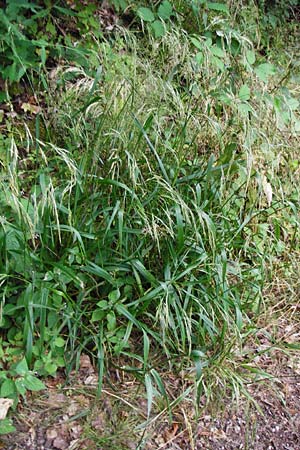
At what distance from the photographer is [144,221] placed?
2.62m

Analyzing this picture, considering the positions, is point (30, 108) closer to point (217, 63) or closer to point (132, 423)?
point (217, 63)

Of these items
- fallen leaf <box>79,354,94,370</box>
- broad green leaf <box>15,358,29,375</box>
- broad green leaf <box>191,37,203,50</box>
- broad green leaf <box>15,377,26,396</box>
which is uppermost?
broad green leaf <box>191,37,203,50</box>

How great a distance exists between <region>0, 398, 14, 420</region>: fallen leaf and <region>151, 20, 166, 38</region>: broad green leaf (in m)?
2.26

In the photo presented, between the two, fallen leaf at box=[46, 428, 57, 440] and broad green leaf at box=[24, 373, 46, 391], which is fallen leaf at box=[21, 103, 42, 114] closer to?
broad green leaf at box=[24, 373, 46, 391]

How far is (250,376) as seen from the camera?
266 cm

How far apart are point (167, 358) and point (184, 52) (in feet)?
5.56

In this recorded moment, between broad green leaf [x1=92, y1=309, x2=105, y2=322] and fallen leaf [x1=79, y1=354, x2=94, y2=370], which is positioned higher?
broad green leaf [x1=92, y1=309, x2=105, y2=322]

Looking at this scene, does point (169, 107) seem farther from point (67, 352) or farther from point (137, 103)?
point (67, 352)

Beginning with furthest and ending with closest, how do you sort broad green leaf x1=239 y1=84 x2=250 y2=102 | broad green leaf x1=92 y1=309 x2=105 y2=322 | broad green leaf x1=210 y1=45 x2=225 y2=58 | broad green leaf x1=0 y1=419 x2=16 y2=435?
1. broad green leaf x1=210 y1=45 x2=225 y2=58
2. broad green leaf x1=239 y1=84 x2=250 y2=102
3. broad green leaf x1=92 y1=309 x2=105 y2=322
4. broad green leaf x1=0 y1=419 x2=16 y2=435

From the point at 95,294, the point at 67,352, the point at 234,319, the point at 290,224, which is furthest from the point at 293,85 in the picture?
the point at 67,352

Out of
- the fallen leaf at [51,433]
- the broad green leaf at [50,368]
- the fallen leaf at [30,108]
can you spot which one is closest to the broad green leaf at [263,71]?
the fallen leaf at [30,108]

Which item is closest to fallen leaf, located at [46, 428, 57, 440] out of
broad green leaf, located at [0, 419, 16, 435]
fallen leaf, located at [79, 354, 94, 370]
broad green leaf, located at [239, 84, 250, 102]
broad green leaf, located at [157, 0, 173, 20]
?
broad green leaf, located at [0, 419, 16, 435]

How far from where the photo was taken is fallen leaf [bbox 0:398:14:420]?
7.18 ft

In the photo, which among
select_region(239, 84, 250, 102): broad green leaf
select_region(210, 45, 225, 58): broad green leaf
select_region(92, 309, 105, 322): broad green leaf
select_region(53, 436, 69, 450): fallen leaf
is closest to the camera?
select_region(53, 436, 69, 450): fallen leaf
